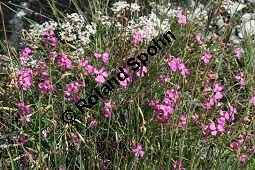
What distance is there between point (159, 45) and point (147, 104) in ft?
1.81

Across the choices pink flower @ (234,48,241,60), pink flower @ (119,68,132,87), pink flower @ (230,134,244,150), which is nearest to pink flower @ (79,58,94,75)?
pink flower @ (119,68,132,87)

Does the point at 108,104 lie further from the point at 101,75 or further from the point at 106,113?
the point at 101,75

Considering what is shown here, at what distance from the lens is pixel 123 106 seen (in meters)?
2.90

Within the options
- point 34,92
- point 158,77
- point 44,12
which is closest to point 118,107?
point 158,77

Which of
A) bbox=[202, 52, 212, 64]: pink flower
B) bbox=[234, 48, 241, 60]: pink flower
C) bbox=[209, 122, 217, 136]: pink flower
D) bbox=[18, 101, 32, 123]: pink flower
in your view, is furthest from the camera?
bbox=[234, 48, 241, 60]: pink flower

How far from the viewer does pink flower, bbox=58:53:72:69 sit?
304cm

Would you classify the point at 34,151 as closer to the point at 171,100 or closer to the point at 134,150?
the point at 134,150

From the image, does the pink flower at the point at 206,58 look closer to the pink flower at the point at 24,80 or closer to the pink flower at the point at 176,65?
the pink flower at the point at 176,65

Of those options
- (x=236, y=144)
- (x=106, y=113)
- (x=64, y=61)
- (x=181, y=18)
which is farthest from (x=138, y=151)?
(x=181, y=18)

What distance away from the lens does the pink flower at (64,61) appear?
3041mm

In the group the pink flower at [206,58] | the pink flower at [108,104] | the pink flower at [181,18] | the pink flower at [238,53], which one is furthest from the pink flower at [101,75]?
the pink flower at [238,53]

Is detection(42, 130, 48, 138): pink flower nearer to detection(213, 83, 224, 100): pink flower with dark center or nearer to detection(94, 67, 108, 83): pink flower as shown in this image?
detection(94, 67, 108, 83): pink flower

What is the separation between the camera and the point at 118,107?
287 centimetres

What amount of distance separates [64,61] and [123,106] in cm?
44
